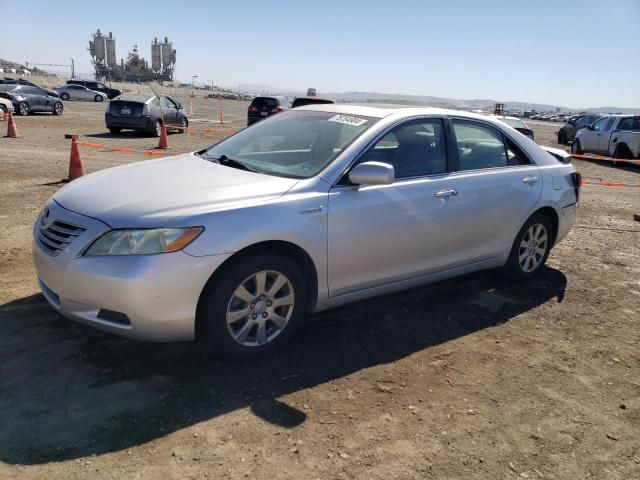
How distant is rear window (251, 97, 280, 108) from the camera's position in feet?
78.8

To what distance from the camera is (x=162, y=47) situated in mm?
141750

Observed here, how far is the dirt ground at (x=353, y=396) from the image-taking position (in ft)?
8.95

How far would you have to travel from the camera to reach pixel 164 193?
3.50m

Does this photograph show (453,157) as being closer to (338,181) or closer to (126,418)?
(338,181)

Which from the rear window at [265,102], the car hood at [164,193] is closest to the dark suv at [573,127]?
the rear window at [265,102]

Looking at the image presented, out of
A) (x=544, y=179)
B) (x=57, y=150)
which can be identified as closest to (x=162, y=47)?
(x=57, y=150)

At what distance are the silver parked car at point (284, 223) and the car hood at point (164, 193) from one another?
0.01 meters

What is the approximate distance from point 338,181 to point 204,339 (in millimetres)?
1395

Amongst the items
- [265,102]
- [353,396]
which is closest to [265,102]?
[265,102]

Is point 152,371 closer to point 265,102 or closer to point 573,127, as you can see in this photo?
point 265,102

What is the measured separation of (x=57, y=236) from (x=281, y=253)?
141 cm

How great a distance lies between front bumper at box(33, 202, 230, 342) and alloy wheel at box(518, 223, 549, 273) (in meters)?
3.26

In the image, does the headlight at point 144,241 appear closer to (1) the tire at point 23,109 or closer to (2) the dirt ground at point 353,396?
(2) the dirt ground at point 353,396

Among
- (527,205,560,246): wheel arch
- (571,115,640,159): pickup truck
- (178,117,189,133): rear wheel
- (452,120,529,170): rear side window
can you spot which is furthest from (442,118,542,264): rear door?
(178,117,189,133): rear wheel
